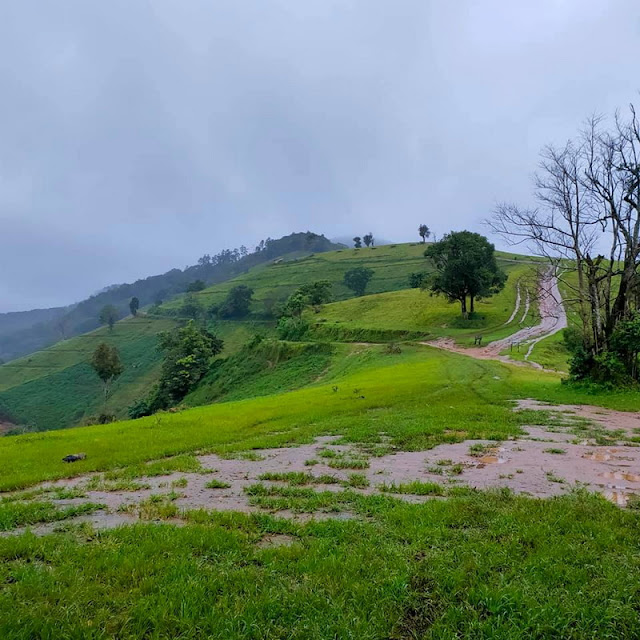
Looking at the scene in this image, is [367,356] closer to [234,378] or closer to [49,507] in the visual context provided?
[234,378]

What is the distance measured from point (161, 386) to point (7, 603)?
66253 mm

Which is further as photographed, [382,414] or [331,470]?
[382,414]

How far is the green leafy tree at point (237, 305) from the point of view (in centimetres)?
13125

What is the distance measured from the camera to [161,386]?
66.9m

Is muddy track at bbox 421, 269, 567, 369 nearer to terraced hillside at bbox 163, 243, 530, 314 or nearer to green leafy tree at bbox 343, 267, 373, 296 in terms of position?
terraced hillside at bbox 163, 243, 530, 314

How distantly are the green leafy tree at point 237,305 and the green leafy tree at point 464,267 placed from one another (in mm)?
75527

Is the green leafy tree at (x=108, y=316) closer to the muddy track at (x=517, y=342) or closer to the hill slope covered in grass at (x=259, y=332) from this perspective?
the hill slope covered in grass at (x=259, y=332)

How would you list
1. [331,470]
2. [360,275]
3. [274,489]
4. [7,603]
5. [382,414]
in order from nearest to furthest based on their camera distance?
[7,603]
[274,489]
[331,470]
[382,414]
[360,275]

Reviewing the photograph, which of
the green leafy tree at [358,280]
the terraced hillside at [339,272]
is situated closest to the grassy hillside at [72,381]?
the terraced hillside at [339,272]

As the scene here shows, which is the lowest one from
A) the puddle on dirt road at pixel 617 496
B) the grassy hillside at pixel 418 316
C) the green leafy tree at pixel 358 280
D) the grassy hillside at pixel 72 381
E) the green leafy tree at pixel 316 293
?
the grassy hillside at pixel 72 381

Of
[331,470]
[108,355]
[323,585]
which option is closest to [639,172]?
[331,470]

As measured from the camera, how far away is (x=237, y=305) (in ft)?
430

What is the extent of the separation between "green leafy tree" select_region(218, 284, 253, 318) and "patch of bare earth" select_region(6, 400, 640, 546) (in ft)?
387

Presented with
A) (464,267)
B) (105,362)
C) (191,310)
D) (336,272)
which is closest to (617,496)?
(464,267)
